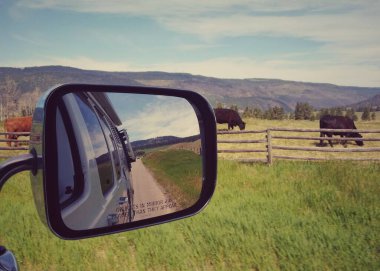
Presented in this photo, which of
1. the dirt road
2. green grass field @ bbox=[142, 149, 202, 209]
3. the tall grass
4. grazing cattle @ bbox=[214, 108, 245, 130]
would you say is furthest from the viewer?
grazing cattle @ bbox=[214, 108, 245, 130]

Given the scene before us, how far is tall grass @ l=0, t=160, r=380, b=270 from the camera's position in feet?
11.4

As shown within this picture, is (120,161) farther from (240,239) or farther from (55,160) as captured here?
(240,239)

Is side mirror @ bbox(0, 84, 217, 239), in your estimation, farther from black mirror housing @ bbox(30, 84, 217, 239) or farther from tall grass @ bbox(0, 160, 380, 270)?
tall grass @ bbox(0, 160, 380, 270)

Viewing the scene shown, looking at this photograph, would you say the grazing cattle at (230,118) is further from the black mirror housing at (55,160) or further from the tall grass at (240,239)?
the black mirror housing at (55,160)

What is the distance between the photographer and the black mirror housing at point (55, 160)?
875mm

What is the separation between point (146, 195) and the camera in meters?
1.42

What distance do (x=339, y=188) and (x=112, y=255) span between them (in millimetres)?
3985

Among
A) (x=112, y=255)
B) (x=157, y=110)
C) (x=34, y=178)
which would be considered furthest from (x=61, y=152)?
(x=112, y=255)

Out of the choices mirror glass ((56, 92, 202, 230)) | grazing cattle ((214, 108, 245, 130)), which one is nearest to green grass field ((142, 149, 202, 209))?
mirror glass ((56, 92, 202, 230))

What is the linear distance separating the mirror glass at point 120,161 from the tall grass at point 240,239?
211cm

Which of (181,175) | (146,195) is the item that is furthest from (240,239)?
(146,195)

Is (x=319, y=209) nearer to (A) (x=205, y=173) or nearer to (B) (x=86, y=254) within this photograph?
(B) (x=86, y=254)

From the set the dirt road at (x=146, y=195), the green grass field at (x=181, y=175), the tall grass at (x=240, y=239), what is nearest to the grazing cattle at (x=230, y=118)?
the tall grass at (x=240, y=239)

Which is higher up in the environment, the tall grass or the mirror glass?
the mirror glass
